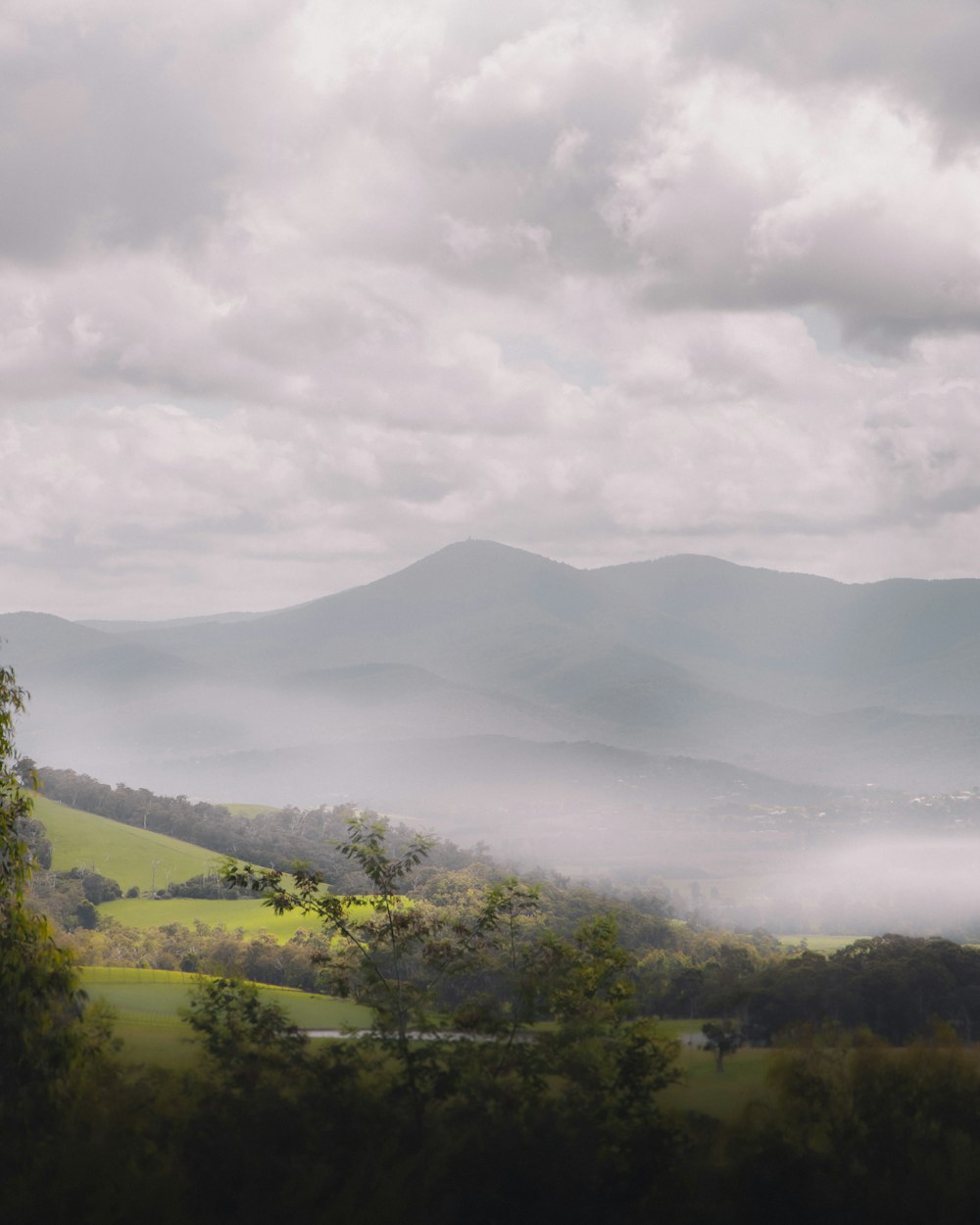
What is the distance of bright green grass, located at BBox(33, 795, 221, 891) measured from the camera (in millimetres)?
43562

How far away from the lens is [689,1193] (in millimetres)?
6965

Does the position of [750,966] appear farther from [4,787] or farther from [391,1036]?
[4,787]

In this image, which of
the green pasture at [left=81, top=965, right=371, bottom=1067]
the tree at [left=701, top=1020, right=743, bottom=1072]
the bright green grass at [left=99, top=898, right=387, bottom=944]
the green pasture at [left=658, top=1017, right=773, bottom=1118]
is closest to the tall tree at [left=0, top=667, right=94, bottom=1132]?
the green pasture at [left=81, top=965, right=371, bottom=1067]

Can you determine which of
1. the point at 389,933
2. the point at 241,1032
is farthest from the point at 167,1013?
the point at 389,933

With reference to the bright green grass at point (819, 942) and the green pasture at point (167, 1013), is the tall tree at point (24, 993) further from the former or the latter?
the bright green grass at point (819, 942)

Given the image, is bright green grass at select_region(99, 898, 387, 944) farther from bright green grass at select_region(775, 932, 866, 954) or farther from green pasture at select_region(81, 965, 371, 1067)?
green pasture at select_region(81, 965, 371, 1067)

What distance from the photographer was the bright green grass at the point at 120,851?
143 ft

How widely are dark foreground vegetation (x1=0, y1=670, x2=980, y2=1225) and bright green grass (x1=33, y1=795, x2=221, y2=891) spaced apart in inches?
1337

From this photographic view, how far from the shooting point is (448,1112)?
7215 millimetres

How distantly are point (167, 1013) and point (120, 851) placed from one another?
42.9m

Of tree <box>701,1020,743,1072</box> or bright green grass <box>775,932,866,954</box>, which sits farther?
bright green grass <box>775,932,866,954</box>

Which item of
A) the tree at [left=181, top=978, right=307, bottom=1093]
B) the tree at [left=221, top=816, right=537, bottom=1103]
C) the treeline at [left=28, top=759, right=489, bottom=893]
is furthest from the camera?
the treeline at [left=28, top=759, right=489, bottom=893]

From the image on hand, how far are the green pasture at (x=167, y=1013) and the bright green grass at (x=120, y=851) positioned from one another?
1293 inches

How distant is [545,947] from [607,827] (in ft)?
447
